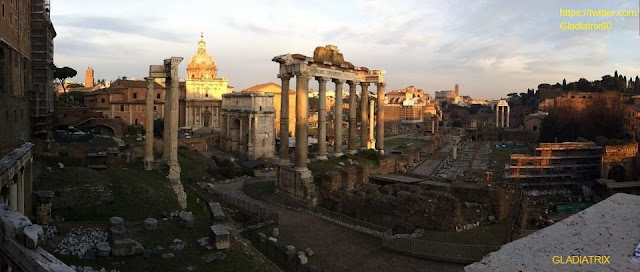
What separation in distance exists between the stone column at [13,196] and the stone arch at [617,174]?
153ft

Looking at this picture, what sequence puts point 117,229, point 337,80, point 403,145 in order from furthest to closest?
point 403,145 → point 337,80 → point 117,229

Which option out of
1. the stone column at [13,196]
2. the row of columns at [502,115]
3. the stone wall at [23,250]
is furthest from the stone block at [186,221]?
the row of columns at [502,115]

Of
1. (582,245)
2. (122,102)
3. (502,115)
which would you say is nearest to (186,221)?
(582,245)

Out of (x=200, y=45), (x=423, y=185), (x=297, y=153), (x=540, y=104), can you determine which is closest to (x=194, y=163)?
(x=297, y=153)

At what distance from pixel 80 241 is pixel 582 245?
12265 mm

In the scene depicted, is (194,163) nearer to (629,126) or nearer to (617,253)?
(617,253)

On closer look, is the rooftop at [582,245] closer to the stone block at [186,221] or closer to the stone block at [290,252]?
the stone block at [290,252]

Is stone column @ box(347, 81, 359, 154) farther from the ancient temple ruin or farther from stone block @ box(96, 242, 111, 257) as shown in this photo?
stone block @ box(96, 242, 111, 257)

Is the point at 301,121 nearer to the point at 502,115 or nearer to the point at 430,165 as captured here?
the point at 430,165

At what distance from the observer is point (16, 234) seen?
725cm

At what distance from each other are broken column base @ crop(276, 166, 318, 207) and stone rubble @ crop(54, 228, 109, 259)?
1070cm

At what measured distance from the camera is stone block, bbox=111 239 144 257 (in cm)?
1270

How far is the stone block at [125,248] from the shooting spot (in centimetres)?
1270

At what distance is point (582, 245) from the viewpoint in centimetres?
609
